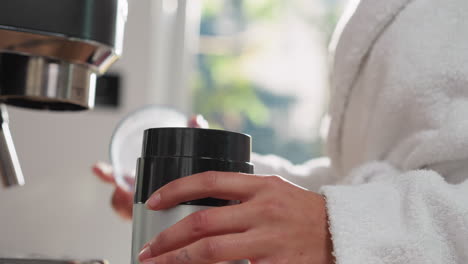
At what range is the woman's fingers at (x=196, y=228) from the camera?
11.0 inches

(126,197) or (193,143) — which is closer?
(193,143)

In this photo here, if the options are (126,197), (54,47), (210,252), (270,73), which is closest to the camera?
(210,252)

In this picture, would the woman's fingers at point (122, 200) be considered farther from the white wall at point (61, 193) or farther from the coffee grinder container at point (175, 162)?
the white wall at point (61, 193)

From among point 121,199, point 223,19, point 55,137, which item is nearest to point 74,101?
point 121,199

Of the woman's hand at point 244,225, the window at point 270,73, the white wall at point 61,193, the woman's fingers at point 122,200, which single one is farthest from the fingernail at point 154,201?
the window at point 270,73

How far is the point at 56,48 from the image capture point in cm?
41

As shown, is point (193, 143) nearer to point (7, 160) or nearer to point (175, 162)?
point (175, 162)

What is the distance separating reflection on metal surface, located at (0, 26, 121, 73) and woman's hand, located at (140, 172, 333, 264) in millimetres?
177

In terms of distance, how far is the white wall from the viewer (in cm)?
98

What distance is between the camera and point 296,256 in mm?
303

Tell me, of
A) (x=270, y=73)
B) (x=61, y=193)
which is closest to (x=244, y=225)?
(x=61, y=193)

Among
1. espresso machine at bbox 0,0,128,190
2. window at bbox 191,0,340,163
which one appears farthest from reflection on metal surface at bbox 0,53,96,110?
window at bbox 191,0,340,163

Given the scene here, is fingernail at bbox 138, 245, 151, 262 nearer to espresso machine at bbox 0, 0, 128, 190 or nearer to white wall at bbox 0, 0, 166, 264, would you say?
espresso machine at bbox 0, 0, 128, 190

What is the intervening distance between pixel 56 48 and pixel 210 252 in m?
0.21
